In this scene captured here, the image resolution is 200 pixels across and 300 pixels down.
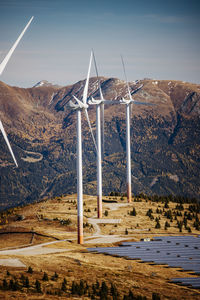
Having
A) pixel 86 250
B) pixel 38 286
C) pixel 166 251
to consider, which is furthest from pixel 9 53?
pixel 166 251

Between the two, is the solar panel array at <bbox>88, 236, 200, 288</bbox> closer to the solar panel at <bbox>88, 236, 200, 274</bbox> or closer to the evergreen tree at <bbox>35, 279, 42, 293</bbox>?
the solar panel at <bbox>88, 236, 200, 274</bbox>

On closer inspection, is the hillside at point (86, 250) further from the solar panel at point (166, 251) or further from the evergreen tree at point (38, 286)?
the solar panel at point (166, 251)

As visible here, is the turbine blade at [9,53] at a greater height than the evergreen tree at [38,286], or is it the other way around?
the turbine blade at [9,53]

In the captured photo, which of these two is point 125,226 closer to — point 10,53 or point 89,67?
point 89,67

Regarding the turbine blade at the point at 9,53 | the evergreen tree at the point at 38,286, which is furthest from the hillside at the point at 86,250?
the turbine blade at the point at 9,53

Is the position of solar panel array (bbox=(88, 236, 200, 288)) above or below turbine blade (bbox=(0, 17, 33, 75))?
below

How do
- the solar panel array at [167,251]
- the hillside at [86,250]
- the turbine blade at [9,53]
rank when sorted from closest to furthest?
the hillside at [86,250], the turbine blade at [9,53], the solar panel array at [167,251]

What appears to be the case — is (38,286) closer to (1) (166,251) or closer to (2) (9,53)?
(1) (166,251)

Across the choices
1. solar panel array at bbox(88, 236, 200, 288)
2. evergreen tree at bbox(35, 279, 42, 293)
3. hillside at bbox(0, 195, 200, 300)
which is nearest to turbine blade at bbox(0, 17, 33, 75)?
hillside at bbox(0, 195, 200, 300)

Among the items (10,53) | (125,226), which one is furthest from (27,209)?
(10,53)
